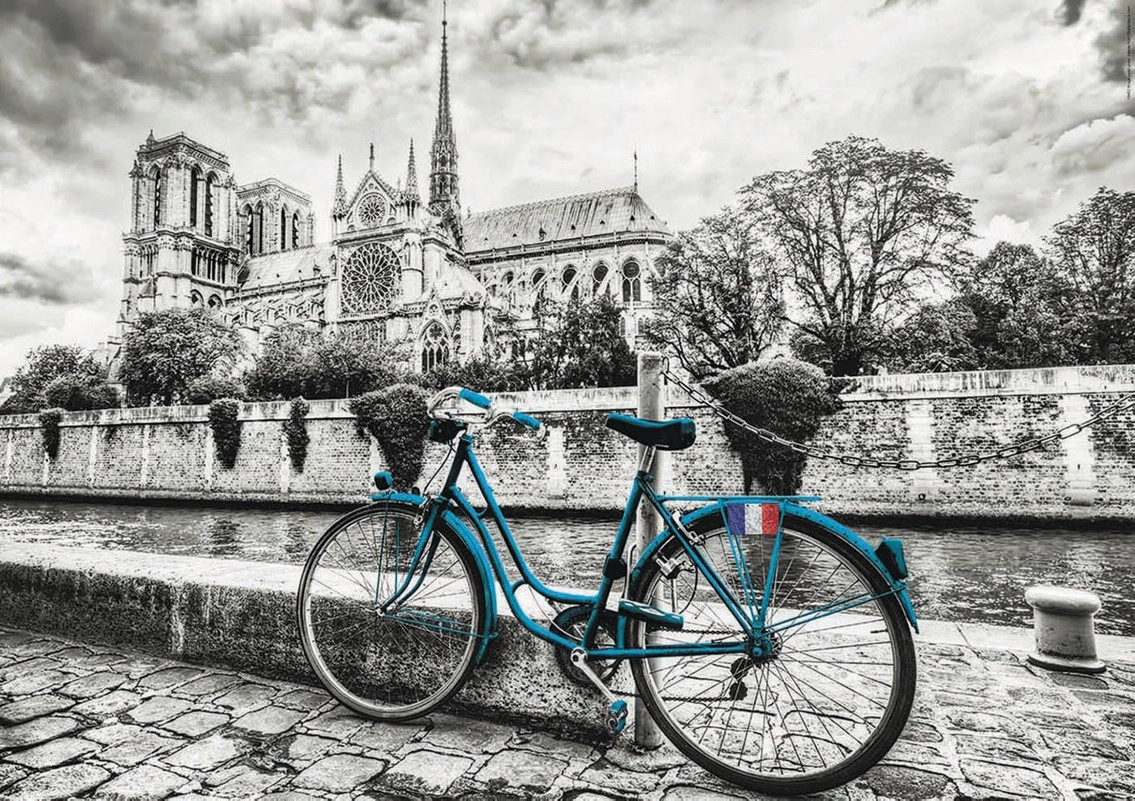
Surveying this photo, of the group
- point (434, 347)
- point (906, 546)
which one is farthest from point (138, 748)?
point (434, 347)

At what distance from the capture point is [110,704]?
2.65m

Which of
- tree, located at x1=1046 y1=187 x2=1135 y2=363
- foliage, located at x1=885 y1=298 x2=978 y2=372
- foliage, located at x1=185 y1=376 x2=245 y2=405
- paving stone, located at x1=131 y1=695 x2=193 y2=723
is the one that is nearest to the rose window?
foliage, located at x1=185 y1=376 x2=245 y2=405

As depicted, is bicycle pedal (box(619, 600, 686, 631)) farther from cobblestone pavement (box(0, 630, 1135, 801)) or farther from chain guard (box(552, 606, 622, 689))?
cobblestone pavement (box(0, 630, 1135, 801))

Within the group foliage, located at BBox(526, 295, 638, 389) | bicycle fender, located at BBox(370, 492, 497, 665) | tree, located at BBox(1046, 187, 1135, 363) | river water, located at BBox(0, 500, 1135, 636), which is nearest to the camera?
bicycle fender, located at BBox(370, 492, 497, 665)

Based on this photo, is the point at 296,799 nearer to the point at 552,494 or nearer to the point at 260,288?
the point at 552,494

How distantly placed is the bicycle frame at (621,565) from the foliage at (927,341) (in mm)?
24212

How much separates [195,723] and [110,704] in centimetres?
47

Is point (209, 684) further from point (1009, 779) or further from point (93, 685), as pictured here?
point (1009, 779)

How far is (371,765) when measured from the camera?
85.5 inches

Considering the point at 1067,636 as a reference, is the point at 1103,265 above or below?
above

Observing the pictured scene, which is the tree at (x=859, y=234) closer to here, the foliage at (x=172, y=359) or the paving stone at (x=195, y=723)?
the paving stone at (x=195, y=723)

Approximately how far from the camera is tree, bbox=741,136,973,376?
2414 cm

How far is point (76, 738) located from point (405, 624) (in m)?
1.18

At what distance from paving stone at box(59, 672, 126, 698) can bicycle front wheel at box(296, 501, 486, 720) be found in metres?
0.94
